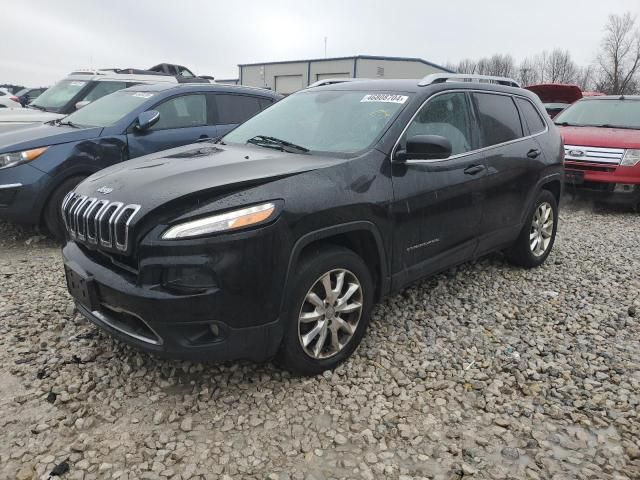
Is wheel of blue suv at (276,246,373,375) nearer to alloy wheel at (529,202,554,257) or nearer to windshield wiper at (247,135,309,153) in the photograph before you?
windshield wiper at (247,135,309,153)

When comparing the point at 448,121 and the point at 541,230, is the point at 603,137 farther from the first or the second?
the point at 448,121

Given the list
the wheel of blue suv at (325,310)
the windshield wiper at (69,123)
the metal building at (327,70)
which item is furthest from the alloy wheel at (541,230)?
the metal building at (327,70)

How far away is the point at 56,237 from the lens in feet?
17.9

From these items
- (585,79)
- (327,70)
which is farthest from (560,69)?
(327,70)

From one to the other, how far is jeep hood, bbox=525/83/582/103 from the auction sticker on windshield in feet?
34.8

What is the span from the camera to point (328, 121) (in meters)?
3.65

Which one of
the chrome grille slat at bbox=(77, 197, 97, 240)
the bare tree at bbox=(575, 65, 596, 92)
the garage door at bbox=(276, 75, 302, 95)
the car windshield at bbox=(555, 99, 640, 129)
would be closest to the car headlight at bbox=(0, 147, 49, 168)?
the chrome grille slat at bbox=(77, 197, 97, 240)

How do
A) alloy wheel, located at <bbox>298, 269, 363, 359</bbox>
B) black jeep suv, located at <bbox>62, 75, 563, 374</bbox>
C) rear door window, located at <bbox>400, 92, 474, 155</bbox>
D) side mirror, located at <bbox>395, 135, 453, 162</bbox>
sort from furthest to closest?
1. rear door window, located at <bbox>400, 92, 474, 155</bbox>
2. side mirror, located at <bbox>395, 135, 453, 162</bbox>
3. alloy wheel, located at <bbox>298, 269, 363, 359</bbox>
4. black jeep suv, located at <bbox>62, 75, 563, 374</bbox>

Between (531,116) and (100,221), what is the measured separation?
4.00 m

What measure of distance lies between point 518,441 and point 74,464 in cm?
213

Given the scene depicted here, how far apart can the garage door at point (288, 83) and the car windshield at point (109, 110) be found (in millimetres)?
31479

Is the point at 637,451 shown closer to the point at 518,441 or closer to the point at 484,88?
the point at 518,441

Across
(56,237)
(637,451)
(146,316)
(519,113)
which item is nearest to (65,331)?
(146,316)

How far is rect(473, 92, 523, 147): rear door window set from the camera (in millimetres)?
4141
